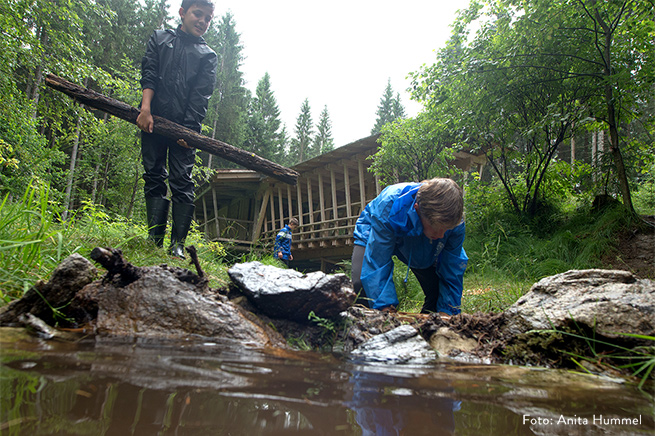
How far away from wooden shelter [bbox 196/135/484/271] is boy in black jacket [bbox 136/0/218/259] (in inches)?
243

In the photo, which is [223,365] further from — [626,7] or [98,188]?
[98,188]

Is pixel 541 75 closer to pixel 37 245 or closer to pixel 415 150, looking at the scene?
pixel 415 150

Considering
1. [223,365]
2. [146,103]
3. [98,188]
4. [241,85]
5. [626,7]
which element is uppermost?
[241,85]

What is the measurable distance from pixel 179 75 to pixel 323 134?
46685 mm

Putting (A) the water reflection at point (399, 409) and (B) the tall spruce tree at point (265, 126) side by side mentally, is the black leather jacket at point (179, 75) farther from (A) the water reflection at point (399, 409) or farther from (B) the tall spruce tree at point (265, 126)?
(B) the tall spruce tree at point (265, 126)

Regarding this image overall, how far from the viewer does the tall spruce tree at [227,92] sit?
3254 centimetres

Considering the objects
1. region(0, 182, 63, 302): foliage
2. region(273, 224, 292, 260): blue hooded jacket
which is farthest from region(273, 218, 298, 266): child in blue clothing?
region(0, 182, 63, 302): foliage

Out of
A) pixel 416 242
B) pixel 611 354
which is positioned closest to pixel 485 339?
pixel 611 354

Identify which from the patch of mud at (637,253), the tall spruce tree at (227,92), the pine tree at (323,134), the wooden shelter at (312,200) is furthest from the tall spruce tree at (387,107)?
the patch of mud at (637,253)

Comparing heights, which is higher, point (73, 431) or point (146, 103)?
point (146, 103)

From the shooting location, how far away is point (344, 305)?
6.51 ft

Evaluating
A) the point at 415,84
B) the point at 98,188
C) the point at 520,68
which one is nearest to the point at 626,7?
the point at 520,68

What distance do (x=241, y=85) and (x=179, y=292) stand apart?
38754 millimetres

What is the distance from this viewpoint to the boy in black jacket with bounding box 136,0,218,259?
3.31 m
